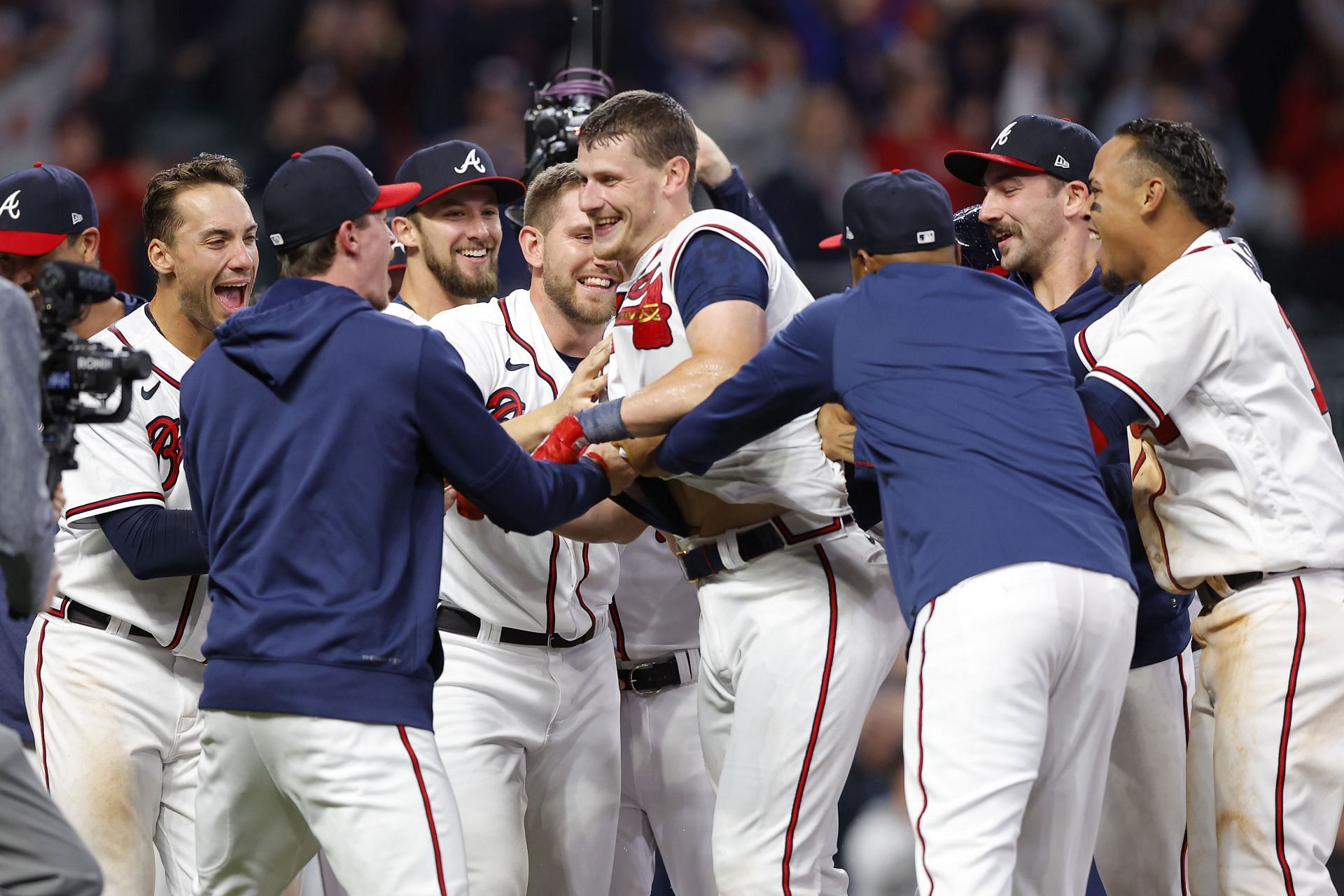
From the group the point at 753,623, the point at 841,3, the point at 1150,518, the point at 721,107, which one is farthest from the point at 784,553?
the point at 841,3

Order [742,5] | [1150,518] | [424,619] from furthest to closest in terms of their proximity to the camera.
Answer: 1. [742,5]
2. [1150,518]
3. [424,619]

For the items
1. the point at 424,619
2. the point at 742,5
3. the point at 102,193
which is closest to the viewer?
the point at 424,619

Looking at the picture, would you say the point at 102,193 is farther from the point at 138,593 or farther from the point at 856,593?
the point at 856,593

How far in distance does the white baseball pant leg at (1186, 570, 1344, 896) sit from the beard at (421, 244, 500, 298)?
264 centimetres

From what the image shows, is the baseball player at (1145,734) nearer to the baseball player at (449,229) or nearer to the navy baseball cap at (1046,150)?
the navy baseball cap at (1046,150)

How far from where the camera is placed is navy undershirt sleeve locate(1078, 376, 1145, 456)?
10.6ft

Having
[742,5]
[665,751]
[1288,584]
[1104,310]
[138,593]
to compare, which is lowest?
[665,751]

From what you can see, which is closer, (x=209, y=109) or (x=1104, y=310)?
(x=1104, y=310)

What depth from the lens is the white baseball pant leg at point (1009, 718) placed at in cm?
284

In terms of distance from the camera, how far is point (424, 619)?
2.93 metres

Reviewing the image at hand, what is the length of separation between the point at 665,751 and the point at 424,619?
4.90 feet

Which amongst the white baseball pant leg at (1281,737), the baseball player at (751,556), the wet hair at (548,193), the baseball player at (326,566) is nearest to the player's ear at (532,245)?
the wet hair at (548,193)

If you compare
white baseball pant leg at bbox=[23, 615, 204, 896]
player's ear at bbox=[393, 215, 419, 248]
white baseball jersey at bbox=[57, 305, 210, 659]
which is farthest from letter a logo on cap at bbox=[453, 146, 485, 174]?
white baseball pant leg at bbox=[23, 615, 204, 896]

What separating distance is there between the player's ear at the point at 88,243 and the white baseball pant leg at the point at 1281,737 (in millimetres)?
3272
